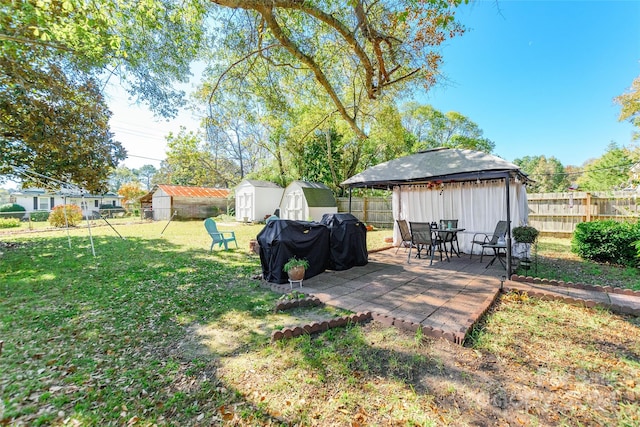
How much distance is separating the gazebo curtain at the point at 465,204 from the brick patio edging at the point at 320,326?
544 cm

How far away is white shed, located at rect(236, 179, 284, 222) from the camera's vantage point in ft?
58.2

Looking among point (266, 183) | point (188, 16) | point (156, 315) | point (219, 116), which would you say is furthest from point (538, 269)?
point (266, 183)

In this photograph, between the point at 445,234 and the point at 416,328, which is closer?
the point at 416,328

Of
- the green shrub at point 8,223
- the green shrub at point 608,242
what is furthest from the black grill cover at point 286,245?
the green shrub at point 8,223

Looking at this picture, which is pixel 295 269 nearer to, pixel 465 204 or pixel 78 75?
pixel 465 204

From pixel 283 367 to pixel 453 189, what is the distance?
7027 mm

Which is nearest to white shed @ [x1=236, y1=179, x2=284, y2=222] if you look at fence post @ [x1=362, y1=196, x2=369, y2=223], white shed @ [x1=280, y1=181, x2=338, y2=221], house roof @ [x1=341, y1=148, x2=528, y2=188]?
white shed @ [x1=280, y1=181, x2=338, y2=221]

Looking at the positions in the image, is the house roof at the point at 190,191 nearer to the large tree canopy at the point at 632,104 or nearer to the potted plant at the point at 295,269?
the potted plant at the point at 295,269

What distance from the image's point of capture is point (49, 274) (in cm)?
566

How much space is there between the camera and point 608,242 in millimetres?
6371

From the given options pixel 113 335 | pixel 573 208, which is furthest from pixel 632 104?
pixel 113 335

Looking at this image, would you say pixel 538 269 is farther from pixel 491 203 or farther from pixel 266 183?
pixel 266 183

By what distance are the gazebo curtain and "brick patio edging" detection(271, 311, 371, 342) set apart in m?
5.44

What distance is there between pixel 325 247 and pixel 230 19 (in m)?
5.84
